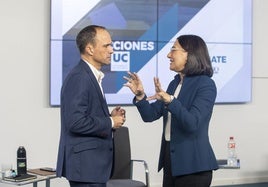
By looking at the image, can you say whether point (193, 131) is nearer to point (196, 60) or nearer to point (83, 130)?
point (196, 60)

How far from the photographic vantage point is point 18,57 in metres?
4.54

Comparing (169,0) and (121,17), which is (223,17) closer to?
(169,0)

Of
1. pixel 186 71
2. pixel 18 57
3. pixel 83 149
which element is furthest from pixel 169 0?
pixel 83 149

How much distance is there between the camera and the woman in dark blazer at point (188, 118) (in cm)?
273

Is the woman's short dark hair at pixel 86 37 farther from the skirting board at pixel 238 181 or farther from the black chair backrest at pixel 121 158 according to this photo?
the skirting board at pixel 238 181

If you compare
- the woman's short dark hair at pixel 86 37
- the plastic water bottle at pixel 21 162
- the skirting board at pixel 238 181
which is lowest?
the skirting board at pixel 238 181

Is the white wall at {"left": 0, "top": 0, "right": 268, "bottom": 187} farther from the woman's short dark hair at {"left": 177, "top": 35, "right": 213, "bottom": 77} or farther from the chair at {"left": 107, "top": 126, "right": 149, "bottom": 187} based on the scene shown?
the woman's short dark hair at {"left": 177, "top": 35, "right": 213, "bottom": 77}

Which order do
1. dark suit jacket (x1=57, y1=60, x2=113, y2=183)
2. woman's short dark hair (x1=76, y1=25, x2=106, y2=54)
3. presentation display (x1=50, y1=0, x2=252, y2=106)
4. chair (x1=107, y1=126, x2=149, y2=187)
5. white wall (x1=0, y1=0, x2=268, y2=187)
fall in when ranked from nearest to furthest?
dark suit jacket (x1=57, y1=60, x2=113, y2=183) → woman's short dark hair (x1=76, y1=25, x2=106, y2=54) → chair (x1=107, y1=126, x2=149, y2=187) → white wall (x1=0, y1=0, x2=268, y2=187) → presentation display (x1=50, y1=0, x2=252, y2=106)

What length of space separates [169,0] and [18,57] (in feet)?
5.22

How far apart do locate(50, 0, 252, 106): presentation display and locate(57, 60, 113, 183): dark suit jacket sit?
2128 mm

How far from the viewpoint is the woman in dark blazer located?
2.73 m

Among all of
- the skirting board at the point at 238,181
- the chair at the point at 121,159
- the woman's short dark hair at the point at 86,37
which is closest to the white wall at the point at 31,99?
the skirting board at the point at 238,181

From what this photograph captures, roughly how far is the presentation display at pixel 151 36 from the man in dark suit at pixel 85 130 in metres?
2.09

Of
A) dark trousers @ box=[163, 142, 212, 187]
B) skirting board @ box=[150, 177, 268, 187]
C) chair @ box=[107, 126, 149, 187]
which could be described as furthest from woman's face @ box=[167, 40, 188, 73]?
skirting board @ box=[150, 177, 268, 187]
